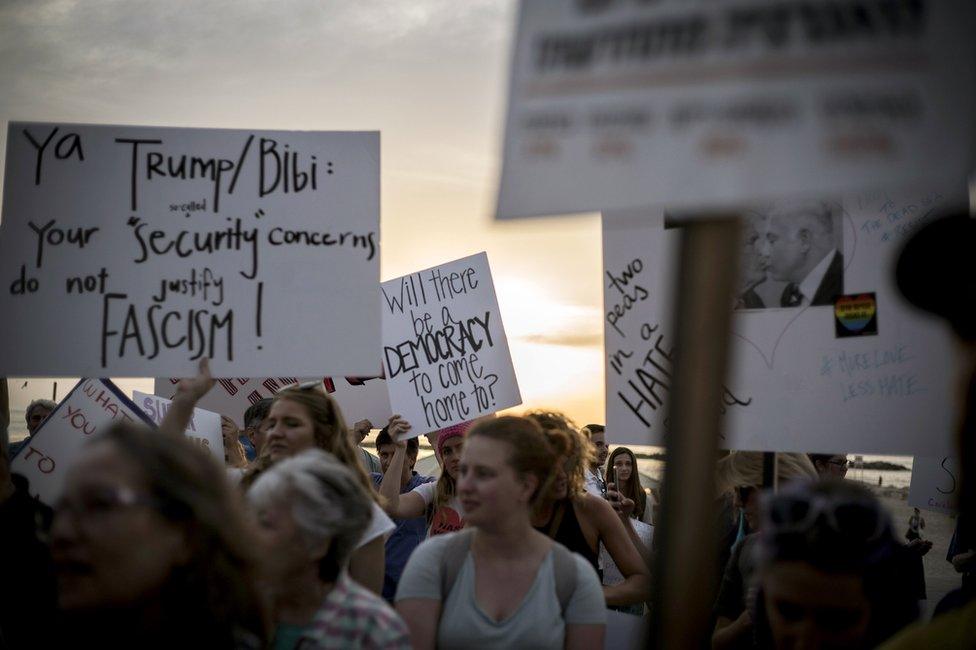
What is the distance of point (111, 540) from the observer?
2.11 meters

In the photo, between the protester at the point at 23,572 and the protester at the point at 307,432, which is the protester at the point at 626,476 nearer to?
the protester at the point at 307,432

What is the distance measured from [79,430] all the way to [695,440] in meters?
4.34

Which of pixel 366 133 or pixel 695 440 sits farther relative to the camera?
pixel 366 133

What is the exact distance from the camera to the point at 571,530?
4.36 meters

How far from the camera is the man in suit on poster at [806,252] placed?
165 inches

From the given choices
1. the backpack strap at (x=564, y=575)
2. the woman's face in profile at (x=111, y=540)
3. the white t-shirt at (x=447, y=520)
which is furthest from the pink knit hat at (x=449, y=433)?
the woman's face in profile at (x=111, y=540)

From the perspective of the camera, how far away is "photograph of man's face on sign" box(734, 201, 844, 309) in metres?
4.21

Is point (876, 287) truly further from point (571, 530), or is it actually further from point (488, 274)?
point (488, 274)

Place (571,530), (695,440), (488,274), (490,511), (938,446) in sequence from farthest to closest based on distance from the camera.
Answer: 1. (488,274)
2. (571,530)
3. (938,446)
4. (490,511)
5. (695,440)

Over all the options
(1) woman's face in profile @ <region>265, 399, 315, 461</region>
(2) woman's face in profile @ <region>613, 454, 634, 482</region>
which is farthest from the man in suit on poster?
(2) woman's face in profile @ <region>613, 454, 634, 482</region>

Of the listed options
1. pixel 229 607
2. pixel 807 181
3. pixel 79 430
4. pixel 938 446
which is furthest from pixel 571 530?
pixel 807 181

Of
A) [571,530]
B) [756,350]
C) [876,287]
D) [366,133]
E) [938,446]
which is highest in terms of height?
[366,133]

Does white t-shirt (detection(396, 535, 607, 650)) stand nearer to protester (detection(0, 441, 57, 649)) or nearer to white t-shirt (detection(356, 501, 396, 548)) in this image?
white t-shirt (detection(356, 501, 396, 548))

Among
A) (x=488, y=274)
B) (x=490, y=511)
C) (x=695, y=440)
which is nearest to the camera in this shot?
(x=695, y=440)
